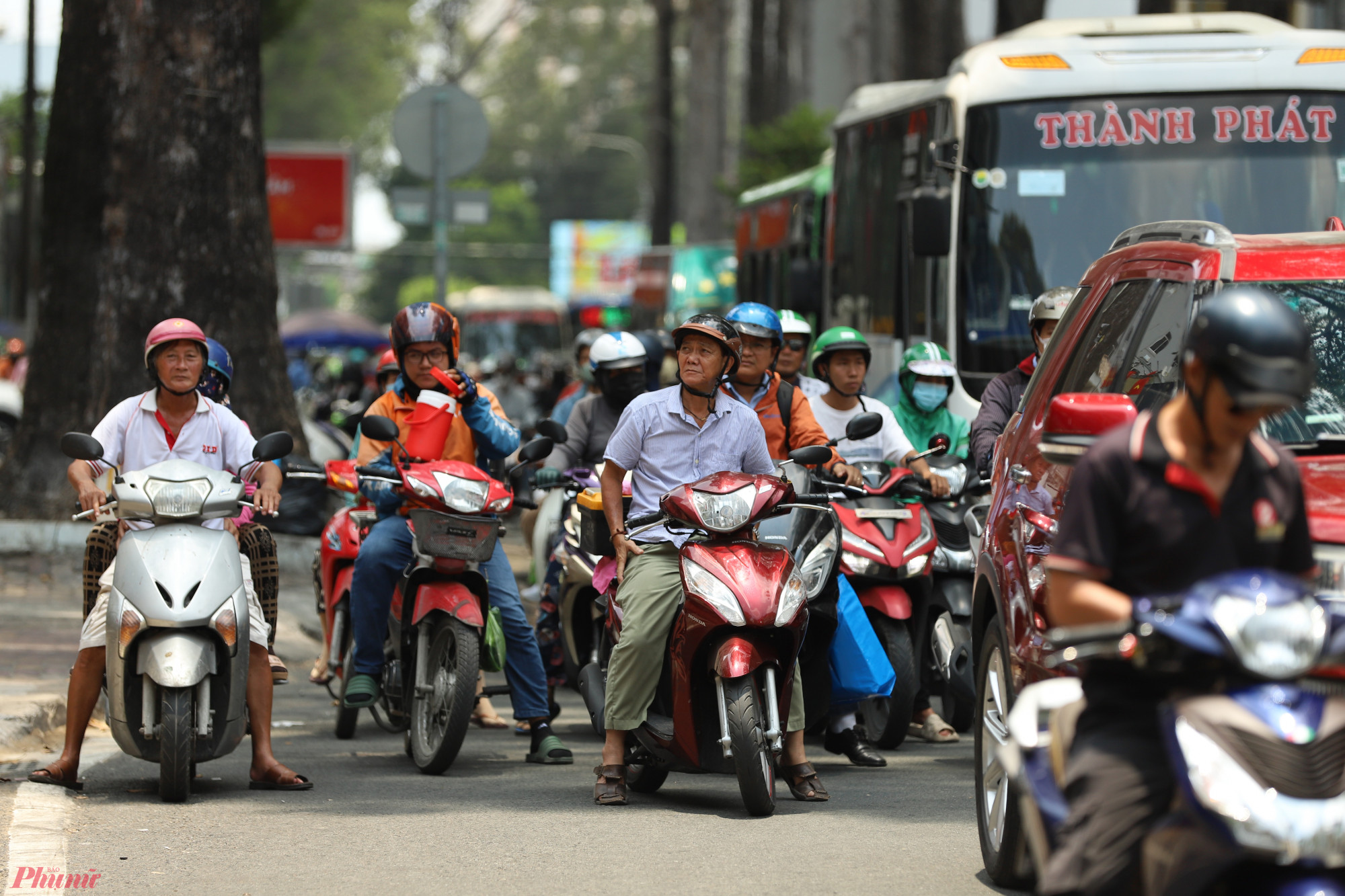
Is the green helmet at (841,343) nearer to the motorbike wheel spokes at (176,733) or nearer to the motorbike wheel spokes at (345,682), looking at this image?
the motorbike wheel spokes at (345,682)

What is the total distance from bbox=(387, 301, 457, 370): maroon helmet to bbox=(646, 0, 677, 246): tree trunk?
3259 centimetres

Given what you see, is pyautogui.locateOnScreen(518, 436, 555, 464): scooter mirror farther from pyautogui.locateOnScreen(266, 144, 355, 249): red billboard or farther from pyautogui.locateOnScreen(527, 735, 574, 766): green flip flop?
pyautogui.locateOnScreen(266, 144, 355, 249): red billboard

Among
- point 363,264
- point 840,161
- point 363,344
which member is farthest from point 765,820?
point 363,264

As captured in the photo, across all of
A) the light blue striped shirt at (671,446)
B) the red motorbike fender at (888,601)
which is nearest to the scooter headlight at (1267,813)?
the light blue striped shirt at (671,446)

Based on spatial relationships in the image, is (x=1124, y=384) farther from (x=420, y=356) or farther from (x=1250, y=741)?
(x=420, y=356)

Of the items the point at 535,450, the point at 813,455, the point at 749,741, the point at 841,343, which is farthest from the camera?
the point at 841,343

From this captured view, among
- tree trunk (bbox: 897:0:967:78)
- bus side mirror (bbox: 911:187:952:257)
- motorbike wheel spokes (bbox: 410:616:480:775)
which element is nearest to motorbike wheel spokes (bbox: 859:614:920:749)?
motorbike wheel spokes (bbox: 410:616:480:775)

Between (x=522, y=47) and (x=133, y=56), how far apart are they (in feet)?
243

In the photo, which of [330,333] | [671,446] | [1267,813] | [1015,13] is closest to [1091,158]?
[671,446]

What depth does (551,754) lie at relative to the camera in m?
8.14

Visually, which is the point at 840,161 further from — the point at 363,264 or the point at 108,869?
the point at 363,264

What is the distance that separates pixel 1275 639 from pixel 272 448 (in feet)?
14.7

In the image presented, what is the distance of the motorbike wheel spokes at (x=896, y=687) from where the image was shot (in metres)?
8.20

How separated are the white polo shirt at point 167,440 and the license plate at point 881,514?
8.63 ft
